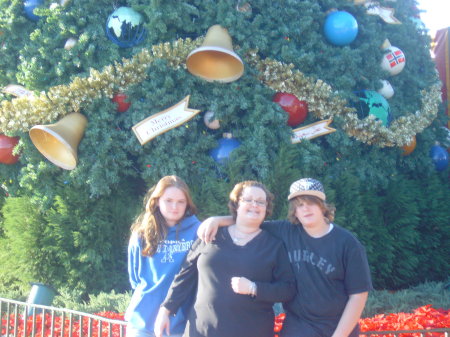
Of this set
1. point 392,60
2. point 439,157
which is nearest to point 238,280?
point 392,60

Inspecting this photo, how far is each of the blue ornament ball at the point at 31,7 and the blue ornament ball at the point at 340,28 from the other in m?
3.50

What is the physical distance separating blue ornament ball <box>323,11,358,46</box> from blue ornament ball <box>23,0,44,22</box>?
3496mm

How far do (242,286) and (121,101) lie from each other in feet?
12.4

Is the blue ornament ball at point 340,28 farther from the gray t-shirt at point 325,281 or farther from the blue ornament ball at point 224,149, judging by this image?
the gray t-shirt at point 325,281

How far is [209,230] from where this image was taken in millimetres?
2461

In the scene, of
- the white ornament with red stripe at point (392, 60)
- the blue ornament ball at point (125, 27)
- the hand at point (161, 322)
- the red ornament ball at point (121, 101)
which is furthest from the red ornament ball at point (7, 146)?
the white ornament with red stripe at point (392, 60)

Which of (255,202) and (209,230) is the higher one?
(255,202)

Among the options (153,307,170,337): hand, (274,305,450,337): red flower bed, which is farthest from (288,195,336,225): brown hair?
(274,305,450,337): red flower bed

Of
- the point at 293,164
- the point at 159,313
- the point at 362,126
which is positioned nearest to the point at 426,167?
the point at 362,126

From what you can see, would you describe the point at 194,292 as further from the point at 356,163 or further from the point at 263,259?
the point at 356,163

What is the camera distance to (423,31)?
7.86 metres

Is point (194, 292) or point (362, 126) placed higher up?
point (362, 126)

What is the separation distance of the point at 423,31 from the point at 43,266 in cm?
644

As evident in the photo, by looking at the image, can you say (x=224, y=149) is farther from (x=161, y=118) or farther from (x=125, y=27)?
(x=125, y=27)
